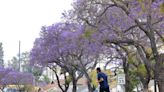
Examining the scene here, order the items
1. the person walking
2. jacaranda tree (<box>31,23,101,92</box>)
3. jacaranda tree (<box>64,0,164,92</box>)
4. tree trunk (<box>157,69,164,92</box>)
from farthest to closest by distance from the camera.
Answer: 1. jacaranda tree (<box>31,23,101,92</box>)
2. jacaranda tree (<box>64,0,164,92</box>)
3. tree trunk (<box>157,69,164,92</box>)
4. the person walking

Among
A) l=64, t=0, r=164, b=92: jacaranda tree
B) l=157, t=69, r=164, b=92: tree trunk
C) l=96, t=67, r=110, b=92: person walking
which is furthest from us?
l=64, t=0, r=164, b=92: jacaranda tree

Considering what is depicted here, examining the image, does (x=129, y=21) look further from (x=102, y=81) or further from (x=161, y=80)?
(x=102, y=81)

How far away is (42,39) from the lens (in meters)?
46.3

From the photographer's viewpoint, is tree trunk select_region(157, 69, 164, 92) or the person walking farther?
tree trunk select_region(157, 69, 164, 92)

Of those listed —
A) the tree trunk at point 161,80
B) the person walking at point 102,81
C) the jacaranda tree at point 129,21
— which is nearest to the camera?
Result: the person walking at point 102,81

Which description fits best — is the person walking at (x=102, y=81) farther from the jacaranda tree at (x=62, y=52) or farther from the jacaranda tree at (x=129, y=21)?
the jacaranda tree at (x=62, y=52)

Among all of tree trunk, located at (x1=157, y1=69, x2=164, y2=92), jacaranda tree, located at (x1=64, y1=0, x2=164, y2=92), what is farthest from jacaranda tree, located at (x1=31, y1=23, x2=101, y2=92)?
tree trunk, located at (x1=157, y1=69, x2=164, y2=92)

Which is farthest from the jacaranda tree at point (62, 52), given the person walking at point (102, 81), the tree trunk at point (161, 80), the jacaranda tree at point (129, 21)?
the person walking at point (102, 81)

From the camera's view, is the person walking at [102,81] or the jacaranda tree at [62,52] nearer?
the person walking at [102,81]

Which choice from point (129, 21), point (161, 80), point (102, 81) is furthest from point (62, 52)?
point (102, 81)

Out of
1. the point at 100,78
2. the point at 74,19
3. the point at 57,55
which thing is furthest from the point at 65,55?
the point at 100,78

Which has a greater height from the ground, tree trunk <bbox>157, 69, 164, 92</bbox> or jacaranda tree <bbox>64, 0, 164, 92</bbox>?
jacaranda tree <bbox>64, 0, 164, 92</bbox>

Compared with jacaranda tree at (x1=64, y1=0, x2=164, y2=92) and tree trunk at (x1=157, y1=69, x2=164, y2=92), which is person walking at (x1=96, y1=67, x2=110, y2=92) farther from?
tree trunk at (x1=157, y1=69, x2=164, y2=92)

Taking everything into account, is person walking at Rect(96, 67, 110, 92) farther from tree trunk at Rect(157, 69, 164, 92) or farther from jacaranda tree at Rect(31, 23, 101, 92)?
jacaranda tree at Rect(31, 23, 101, 92)
